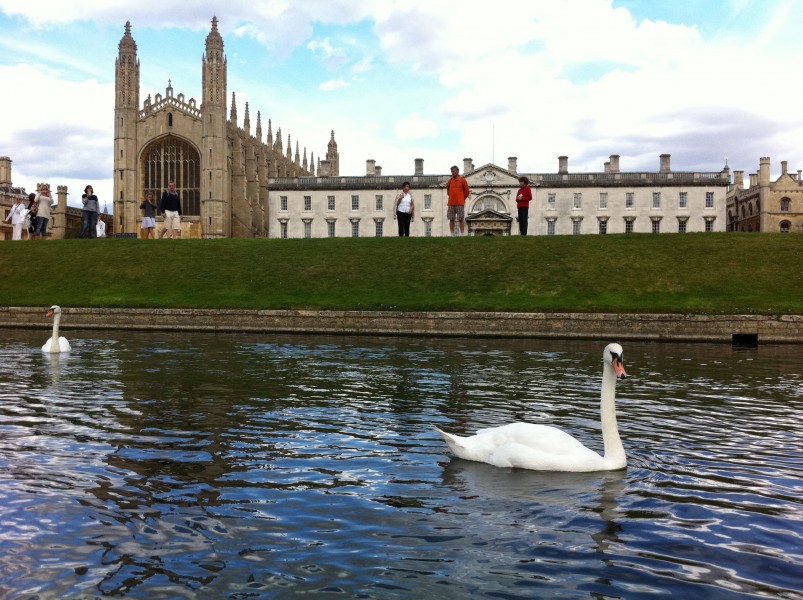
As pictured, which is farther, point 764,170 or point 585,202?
point 764,170

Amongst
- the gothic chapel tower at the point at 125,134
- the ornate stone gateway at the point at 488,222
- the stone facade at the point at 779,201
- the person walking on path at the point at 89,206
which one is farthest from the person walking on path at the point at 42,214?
the stone facade at the point at 779,201

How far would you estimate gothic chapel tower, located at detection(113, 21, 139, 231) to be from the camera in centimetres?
7912

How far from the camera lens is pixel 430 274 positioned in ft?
105

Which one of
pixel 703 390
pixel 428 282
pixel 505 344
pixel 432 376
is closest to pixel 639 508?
pixel 703 390

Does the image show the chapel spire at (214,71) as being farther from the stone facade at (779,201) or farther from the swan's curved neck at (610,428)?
the swan's curved neck at (610,428)

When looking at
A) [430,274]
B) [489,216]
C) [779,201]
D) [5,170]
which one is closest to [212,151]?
[489,216]

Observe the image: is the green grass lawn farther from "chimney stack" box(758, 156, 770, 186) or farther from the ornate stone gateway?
"chimney stack" box(758, 156, 770, 186)

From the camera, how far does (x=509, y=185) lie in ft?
261

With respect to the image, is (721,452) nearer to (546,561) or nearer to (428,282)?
(546,561)

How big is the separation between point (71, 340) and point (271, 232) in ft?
206

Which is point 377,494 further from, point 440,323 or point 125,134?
point 125,134

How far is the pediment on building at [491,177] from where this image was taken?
3130 inches

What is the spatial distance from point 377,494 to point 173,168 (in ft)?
263

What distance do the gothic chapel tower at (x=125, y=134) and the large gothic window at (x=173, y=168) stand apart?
1.71 m
